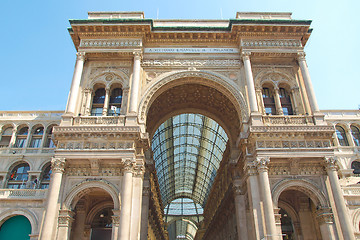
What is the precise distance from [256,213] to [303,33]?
16431 millimetres

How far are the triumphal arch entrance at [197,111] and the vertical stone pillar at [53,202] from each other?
7 centimetres

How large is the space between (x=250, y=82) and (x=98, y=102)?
13.1m

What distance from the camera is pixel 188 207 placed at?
7588 centimetres

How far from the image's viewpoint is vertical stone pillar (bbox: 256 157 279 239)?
19.0 meters

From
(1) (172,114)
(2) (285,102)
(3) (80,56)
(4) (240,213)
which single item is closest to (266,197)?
(4) (240,213)

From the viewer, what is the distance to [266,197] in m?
19.9

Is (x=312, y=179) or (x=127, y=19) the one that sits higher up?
(x=127, y=19)

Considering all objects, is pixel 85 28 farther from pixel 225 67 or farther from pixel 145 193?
pixel 145 193

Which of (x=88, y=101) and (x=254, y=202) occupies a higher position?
(x=88, y=101)

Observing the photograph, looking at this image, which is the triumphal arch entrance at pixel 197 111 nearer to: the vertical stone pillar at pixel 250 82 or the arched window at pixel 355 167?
the vertical stone pillar at pixel 250 82

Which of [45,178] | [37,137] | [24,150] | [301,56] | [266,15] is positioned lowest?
[45,178]

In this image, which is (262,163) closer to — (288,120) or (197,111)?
(288,120)

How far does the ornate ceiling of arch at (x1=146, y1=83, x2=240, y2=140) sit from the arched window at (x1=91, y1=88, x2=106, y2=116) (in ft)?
15.4

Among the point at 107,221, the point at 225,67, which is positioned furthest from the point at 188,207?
the point at 225,67
